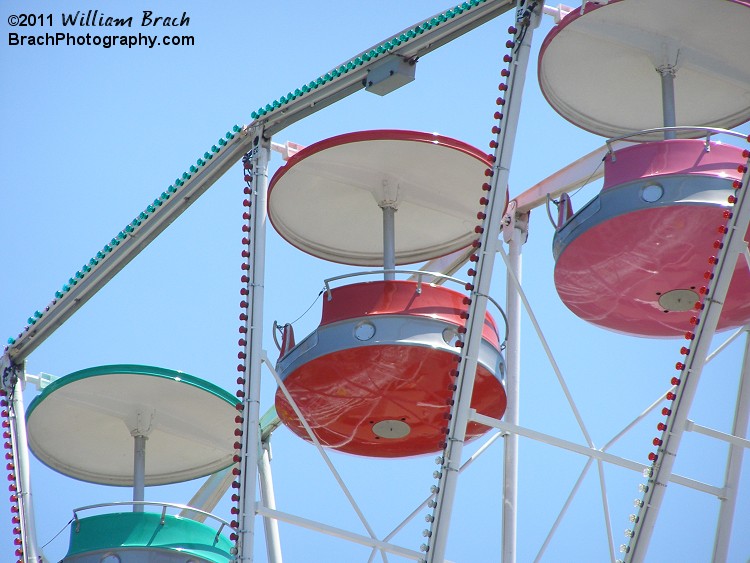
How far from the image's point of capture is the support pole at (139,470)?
97.2 ft

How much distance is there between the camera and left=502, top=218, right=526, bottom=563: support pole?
28062 millimetres

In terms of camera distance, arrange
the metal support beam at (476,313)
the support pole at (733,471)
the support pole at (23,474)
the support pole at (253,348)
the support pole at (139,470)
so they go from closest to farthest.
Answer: the metal support beam at (476,313)
the support pole at (253,348)
the support pole at (733,471)
the support pole at (23,474)
the support pole at (139,470)

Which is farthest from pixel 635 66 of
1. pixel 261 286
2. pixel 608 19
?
pixel 261 286

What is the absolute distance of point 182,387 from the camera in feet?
99.5

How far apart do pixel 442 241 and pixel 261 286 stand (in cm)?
516

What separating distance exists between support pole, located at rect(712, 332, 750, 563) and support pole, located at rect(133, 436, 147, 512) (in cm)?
941

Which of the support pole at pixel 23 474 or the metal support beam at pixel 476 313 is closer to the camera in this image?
the metal support beam at pixel 476 313

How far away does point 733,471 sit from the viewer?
26656 mm

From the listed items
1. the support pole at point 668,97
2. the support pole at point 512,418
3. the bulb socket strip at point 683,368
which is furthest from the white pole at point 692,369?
the support pole at point 512,418

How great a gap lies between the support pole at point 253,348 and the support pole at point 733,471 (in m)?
7.01

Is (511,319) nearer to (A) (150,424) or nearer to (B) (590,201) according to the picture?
(B) (590,201)

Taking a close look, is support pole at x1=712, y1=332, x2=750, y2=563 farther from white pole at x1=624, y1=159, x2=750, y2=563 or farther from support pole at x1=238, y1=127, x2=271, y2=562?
support pole at x1=238, y1=127, x2=271, y2=562

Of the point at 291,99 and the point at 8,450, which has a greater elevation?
the point at 291,99

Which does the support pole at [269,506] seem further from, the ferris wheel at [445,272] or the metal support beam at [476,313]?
the metal support beam at [476,313]
